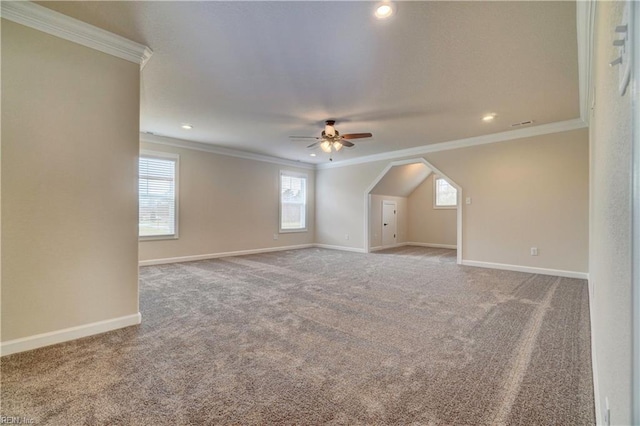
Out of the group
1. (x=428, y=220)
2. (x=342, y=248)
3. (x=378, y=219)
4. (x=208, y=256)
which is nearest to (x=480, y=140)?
(x=378, y=219)

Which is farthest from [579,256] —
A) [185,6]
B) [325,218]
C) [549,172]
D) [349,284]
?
[185,6]

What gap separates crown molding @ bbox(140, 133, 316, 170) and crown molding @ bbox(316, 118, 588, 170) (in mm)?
1661

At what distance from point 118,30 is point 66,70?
1.81ft

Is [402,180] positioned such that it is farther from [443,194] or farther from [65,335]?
[65,335]

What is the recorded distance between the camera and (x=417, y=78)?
3205 millimetres

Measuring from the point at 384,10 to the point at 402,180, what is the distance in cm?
634

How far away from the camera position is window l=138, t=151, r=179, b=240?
559 centimetres

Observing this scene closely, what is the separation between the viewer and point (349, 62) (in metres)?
2.89

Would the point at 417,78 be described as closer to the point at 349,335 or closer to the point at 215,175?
the point at 349,335

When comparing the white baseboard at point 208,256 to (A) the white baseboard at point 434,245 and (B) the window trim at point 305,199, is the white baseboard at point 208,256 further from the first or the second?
(A) the white baseboard at point 434,245

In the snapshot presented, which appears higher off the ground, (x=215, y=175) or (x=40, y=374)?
(x=215, y=175)

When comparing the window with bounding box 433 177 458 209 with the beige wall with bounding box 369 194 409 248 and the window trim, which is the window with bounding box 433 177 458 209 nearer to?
the beige wall with bounding box 369 194 409 248

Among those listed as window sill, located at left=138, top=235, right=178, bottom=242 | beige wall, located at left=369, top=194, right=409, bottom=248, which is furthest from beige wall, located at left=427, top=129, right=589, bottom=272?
window sill, located at left=138, top=235, right=178, bottom=242

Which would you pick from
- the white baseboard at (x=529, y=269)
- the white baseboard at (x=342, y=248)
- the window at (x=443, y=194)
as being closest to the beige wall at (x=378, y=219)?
the white baseboard at (x=342, y=248)
